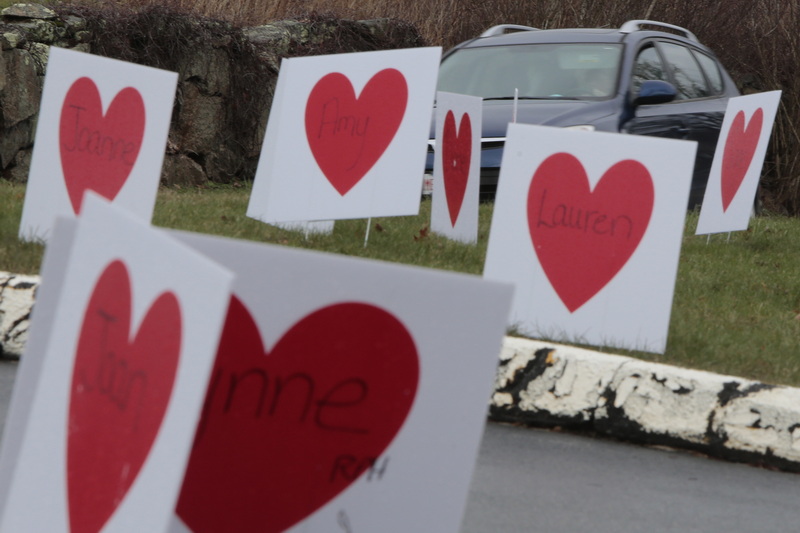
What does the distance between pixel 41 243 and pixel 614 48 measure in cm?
569

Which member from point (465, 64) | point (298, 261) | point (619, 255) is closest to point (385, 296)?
point (298, 261)

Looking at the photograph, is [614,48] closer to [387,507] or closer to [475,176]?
[475,176]

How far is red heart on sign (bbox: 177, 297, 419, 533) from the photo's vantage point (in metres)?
2.24

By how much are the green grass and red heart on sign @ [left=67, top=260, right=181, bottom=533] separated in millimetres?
3132

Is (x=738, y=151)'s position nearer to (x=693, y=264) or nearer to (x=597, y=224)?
(x=693, y=264)

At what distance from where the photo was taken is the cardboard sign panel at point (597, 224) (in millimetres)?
4930

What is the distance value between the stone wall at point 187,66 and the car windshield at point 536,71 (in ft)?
9.33

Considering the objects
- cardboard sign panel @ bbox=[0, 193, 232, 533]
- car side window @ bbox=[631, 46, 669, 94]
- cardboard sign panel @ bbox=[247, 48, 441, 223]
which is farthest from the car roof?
cardboard sign panel @ bbox=[0, 193, 232, 533]

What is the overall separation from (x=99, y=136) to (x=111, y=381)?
3630 mm

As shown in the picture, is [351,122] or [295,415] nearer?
[295,415]

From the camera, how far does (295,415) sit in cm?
227

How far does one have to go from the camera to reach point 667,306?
497cm

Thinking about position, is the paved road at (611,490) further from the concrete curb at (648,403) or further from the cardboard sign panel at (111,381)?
the cardboard sign panel at (111,381)

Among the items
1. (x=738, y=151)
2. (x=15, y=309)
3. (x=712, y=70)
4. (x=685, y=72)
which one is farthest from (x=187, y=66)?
(x=15, y=309)
